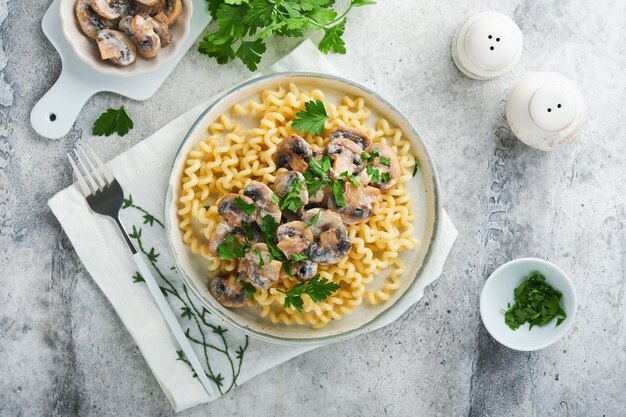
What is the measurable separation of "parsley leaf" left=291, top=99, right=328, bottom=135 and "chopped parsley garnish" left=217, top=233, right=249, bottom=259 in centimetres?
52

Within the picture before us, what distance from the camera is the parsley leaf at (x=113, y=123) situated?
2.84 m

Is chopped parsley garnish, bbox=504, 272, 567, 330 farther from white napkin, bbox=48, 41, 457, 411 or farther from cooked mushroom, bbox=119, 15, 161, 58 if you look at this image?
cooked mushroom, bbox=119, 15, 161, 58

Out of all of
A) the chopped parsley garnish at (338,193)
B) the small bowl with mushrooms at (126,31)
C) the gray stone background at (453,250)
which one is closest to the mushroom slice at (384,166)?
the chopped parsley garnish at (338,193)

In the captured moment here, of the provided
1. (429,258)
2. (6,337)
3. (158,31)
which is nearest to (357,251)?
(429,258)

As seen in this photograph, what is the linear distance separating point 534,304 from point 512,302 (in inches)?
3.8

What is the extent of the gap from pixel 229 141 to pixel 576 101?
148 centimetres

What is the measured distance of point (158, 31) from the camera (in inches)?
106

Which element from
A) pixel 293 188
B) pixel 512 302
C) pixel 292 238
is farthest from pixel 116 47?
pixel 512 302

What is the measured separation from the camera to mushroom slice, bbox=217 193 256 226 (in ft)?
8.19

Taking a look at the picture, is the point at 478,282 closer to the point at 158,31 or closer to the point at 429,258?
the point at 429,258

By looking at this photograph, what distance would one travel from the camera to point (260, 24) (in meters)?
2.67

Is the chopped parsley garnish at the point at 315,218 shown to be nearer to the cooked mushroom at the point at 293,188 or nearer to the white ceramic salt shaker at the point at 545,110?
the cooked mushroom at the point at 293,188

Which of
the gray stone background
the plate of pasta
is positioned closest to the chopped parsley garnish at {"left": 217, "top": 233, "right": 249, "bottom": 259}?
the plate of pasta

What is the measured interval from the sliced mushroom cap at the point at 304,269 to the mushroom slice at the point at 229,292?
0.24m
